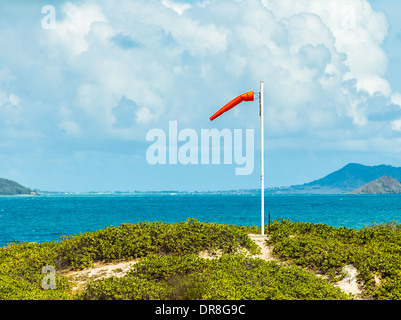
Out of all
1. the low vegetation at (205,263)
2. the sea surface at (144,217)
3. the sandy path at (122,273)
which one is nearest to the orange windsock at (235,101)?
the sea surface at (144,217)

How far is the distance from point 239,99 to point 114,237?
7.87m

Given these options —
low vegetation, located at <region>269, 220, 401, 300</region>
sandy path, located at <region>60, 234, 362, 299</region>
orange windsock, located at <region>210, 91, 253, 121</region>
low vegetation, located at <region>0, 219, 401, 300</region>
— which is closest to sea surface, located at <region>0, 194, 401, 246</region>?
low vegetation, located at <region>0, 219, 401, 300</region>

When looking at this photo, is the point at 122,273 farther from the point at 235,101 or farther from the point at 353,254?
the point at 235,101

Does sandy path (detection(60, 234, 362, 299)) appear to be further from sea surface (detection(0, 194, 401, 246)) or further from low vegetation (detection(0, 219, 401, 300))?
sea surface (detection(0, 194, 401, 246))

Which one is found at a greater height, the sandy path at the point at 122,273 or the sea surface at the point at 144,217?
the sandy path at the point at 122,273

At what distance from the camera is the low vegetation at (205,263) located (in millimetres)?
10016

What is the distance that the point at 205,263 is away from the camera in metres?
12.3

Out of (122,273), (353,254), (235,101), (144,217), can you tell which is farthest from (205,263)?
(144,217)

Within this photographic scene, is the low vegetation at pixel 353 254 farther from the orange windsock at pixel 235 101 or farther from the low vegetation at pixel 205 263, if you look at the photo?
the orange windsock at pixel 235 101

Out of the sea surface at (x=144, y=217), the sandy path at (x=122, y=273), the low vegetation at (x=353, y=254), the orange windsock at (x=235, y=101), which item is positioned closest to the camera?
the low vegetation at (x=353, y=254)

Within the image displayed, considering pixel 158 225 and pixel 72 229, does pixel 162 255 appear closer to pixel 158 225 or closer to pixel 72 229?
pixel 158 225

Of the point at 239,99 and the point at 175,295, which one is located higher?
the point at 239,99
